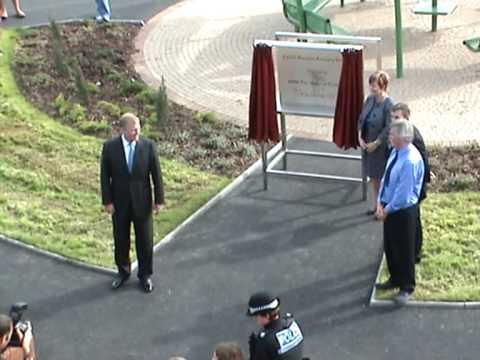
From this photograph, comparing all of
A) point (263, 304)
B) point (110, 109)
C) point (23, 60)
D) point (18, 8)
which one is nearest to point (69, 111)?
point (110, 109)

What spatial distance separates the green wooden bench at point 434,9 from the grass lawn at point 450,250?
17.1ft

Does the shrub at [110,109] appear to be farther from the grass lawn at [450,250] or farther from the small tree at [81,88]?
the grass lawn at [450,250]

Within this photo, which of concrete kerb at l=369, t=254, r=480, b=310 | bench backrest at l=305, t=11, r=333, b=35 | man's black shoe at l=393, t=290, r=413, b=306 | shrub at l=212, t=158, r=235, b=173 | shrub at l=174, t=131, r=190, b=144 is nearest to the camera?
concrete kerb at l=369, t=254, r=480, b=310

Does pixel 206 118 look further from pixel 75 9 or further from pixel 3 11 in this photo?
pixel 3 11

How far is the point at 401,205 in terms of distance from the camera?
9484 millimetres

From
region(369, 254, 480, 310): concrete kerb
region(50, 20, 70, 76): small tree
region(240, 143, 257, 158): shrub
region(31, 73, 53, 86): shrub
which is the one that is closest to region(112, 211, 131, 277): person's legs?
region(369, 254, 480, 310): concrete kerb

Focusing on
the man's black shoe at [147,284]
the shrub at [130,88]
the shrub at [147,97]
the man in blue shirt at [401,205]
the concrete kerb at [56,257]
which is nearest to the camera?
the man in blue shirt at [401,205]

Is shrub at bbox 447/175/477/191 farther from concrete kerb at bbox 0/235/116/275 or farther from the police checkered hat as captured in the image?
the police checkered hat

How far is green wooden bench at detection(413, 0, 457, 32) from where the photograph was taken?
1630 cm

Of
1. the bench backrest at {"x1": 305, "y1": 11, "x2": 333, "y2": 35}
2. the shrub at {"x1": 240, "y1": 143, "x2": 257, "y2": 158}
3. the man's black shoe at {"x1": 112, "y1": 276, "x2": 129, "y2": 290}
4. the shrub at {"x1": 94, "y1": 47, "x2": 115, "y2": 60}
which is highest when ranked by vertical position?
the bench backrest at {"x1": 305, "y1": 11, "x2": 333, "y2": 35}

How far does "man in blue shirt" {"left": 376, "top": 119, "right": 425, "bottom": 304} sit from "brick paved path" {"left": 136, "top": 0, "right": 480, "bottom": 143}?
12.7 ft

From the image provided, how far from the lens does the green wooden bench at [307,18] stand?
15234mm

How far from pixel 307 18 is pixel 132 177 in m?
6.50

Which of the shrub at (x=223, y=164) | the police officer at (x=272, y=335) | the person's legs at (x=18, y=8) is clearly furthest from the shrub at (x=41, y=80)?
the police officer at (x=272, y=335)
